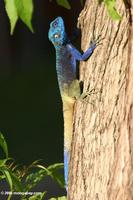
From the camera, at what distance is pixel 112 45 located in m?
2.45

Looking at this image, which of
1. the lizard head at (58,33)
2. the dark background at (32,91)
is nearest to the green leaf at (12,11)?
the lizard head at (58,33)

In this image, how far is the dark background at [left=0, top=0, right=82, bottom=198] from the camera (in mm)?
6730

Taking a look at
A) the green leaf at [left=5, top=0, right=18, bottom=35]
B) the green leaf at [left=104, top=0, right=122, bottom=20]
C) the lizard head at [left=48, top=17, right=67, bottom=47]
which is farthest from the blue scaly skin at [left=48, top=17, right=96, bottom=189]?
the green leaf at [left=5, top=0, right=18, bottom=35]

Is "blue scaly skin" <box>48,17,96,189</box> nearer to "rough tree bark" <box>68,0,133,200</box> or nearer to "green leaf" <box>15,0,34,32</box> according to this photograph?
"rough tree bark" <box>68,0,133,200</box>

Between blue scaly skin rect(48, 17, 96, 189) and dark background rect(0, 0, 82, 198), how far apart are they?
9.30 ft

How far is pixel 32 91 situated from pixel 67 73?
585 centimetres

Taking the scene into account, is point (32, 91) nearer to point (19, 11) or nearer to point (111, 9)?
Result: point (111, 9)

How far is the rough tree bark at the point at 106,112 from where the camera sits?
94.9 inches

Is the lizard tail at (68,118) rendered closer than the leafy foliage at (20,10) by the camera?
No

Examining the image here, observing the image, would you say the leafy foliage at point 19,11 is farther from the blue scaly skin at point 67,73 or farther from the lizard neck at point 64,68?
the lizard neck at point 64,68

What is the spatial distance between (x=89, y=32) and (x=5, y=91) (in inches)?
247

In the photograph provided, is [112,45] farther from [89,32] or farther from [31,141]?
[31,141]

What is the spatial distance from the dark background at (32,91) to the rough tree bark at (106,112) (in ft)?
10.0

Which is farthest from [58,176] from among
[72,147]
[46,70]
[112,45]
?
[46,70]
